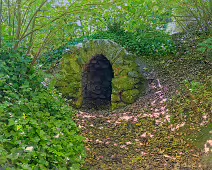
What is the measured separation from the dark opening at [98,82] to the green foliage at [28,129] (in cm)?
369

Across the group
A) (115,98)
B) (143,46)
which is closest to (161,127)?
(115,98)

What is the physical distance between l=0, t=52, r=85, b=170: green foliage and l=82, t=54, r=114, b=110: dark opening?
3690 millimetres

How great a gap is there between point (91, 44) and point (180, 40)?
9.91 ft

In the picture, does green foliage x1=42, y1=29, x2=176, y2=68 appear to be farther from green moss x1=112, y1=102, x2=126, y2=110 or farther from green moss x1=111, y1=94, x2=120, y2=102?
green moss x1=112, y1=102, x2=126, y2=110

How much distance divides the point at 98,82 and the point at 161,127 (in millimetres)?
3646

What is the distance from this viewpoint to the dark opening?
7.49m

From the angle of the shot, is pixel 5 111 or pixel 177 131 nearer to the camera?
pixel 5 111

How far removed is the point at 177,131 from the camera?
435 cm

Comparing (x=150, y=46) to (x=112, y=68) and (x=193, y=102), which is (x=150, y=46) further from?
(x=193, y=102)

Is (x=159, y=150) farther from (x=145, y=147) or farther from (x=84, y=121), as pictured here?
(x=84, y=121)

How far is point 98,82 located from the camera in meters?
7.96

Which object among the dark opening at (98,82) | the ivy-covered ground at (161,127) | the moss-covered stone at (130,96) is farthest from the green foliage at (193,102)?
the dark opening at (98,82)

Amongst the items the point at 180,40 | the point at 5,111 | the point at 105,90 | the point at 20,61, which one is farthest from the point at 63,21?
the point at 180,40

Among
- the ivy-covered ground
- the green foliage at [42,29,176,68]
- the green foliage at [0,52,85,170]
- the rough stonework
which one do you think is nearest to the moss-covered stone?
the rough stonework
